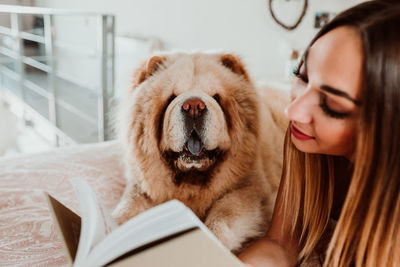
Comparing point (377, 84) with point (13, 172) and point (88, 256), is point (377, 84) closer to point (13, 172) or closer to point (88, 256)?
point (88, 256)

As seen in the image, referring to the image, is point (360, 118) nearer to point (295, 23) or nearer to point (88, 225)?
point (88, 225)

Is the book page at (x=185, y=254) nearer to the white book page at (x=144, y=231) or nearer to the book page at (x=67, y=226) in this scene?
the white book page at (x=144, y=231)

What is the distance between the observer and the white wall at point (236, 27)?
2.46 meters

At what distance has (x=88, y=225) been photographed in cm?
57

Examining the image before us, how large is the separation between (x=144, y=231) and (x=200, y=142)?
41 cm

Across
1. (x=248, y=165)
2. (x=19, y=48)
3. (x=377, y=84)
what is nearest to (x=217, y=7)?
(x=19, y=48)

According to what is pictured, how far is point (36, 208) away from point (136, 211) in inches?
12.5

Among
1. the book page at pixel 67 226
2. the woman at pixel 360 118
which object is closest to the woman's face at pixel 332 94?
the woman at pixel 360 118

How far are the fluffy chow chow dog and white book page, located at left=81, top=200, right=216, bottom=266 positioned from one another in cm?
36

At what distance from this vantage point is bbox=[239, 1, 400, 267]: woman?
0.58 meters

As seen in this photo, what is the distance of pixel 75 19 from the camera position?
541cm

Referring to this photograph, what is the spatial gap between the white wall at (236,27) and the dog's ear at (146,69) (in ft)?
3.16

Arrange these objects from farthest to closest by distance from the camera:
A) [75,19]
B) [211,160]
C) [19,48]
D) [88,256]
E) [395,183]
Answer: [75,19]
[19,48]
[211,160]
[395,183]
[88,256]

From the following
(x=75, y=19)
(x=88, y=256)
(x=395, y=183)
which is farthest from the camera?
(x=75, y=19)
